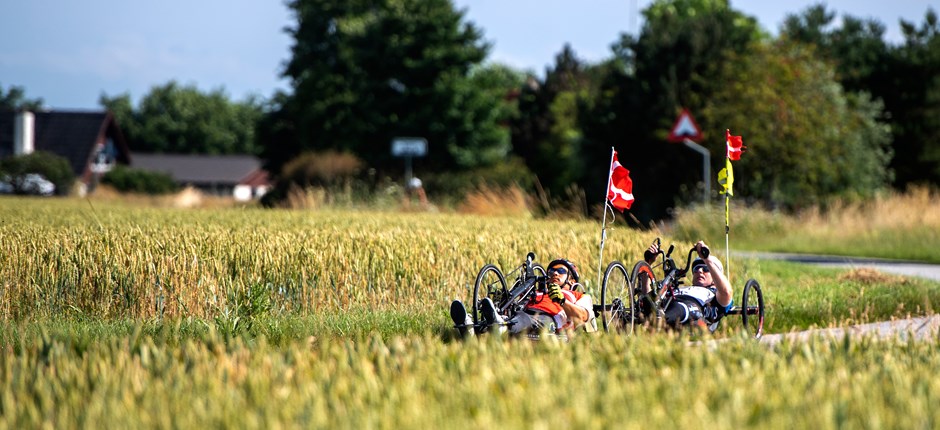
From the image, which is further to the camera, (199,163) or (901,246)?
(199,163)

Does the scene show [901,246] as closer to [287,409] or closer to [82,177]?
[287,409]

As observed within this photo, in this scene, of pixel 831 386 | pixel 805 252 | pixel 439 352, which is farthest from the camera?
pixel 805 252

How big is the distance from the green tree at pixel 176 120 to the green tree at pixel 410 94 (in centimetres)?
6687

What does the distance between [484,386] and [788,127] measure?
30.5m

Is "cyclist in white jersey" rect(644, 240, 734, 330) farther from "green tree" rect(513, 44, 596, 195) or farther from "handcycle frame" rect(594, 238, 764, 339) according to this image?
"green tree" rect(513, 44, 596, 195)

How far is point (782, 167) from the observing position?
116 ft

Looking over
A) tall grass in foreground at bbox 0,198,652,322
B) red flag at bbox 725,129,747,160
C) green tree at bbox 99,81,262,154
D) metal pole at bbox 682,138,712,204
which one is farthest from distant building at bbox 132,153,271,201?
red flag at bbox 725,129,747,160

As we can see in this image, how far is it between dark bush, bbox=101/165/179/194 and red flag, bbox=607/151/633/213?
6071 cm

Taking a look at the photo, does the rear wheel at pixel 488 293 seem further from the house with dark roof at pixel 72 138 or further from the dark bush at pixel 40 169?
the house with dark roof at pixel 72 138

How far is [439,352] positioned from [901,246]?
22.1 m

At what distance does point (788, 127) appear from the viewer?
3406 centimetres

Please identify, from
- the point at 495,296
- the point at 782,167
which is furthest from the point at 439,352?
the point at 782,167

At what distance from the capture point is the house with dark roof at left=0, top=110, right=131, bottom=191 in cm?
8000

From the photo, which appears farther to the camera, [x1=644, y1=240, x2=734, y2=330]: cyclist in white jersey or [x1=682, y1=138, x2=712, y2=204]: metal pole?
[x1=682, y1=138, x2=712, y2=204]: metal pole
